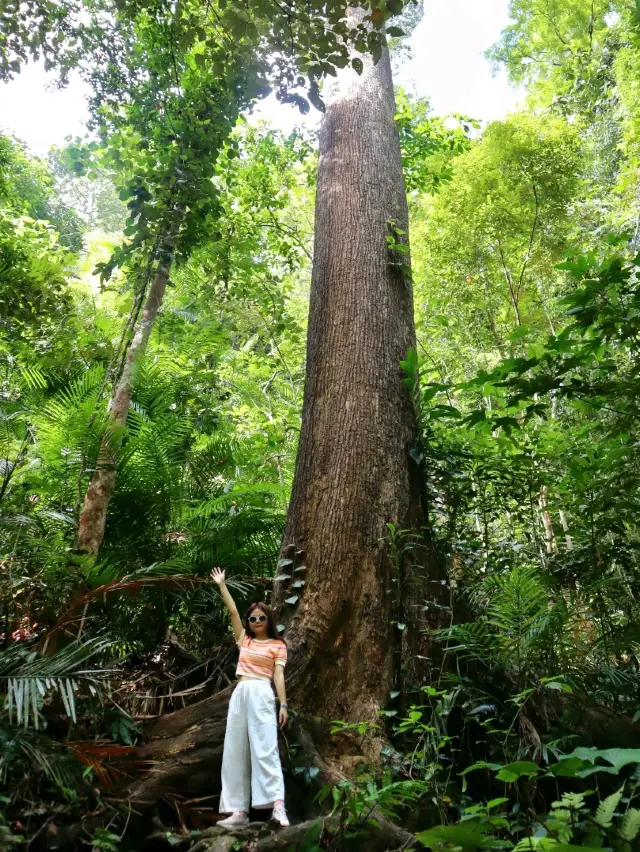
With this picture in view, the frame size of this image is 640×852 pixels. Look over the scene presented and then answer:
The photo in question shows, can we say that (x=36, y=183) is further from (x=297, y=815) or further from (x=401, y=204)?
(x=297, y=815)

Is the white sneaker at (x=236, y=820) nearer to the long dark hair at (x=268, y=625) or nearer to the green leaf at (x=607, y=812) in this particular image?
the long dark hair at (x=268, y=625)

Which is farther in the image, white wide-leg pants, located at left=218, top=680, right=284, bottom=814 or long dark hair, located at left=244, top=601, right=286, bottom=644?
long dark hair, located at left=244, top=601, right=286, bottom=644

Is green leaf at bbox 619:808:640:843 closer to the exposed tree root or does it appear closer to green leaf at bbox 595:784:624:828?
green leaf at bbox 595:784:624:828

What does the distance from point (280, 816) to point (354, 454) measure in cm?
156

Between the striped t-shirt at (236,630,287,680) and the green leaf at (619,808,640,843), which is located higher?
the striped t-shirt at (236,630,287,680)

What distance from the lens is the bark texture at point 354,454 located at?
2.51 meters

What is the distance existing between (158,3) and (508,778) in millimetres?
4070

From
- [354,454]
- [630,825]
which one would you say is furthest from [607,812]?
[354,454]

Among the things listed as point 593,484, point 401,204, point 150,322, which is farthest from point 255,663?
point 401,204

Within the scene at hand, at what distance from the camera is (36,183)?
1374cm

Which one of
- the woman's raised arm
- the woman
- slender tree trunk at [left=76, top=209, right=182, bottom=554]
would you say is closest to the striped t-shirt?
the woman

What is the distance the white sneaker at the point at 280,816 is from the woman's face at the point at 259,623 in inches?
25.7

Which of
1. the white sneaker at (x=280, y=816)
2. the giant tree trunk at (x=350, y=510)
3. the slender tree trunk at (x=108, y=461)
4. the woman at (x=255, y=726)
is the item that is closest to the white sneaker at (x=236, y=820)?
the woman at (x=255, y=726)

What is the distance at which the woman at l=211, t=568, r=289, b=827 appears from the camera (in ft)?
7.06
